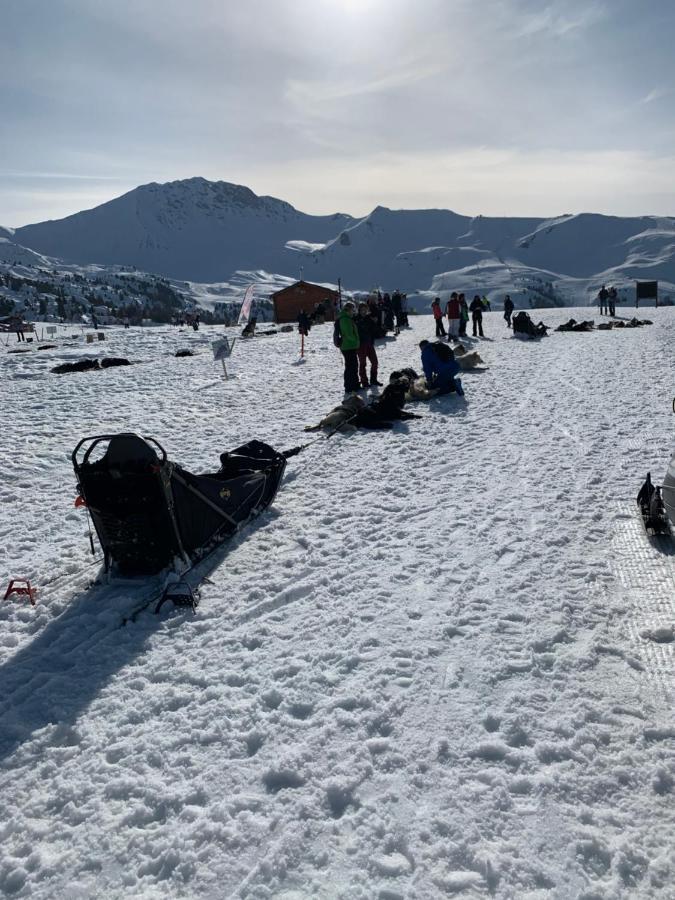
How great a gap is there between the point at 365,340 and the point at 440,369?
190cm

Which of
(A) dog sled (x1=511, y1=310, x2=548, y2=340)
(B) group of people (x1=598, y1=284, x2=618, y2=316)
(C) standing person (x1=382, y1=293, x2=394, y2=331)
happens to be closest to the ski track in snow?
(A) dog sled (x1=511, y1=310, x2=548, y2=340)

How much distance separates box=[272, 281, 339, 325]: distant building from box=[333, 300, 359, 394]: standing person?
30.3 m

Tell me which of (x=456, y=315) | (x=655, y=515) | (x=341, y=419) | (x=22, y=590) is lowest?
(x=22, y=590)

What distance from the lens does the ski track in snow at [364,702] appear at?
2.47 meters

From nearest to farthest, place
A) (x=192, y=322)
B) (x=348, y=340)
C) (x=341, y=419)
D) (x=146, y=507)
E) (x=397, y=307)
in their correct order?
(x=146, y=507)
(x=341, y=419)
(x=348, y=340)
(x=397, y=307)
(x=192, y=322)

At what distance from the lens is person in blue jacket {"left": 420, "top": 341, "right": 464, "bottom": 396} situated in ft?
38.1

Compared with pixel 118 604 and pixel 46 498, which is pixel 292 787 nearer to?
pixel 118 604

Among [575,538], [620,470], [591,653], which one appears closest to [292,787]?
[591,653]

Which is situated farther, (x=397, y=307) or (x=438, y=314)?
(x=397, y=307)

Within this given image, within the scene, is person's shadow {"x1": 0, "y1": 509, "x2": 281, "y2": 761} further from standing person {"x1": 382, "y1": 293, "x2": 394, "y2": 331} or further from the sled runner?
standing person {"x1": 382, "y1": 293, "x2": 394, "y2": 331}

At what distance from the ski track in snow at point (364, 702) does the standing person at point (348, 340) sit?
5.22 metres

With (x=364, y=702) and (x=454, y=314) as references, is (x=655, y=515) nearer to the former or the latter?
(x=364, y=702)

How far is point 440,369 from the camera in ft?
38.1

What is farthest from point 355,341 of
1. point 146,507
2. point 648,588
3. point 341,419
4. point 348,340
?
point 648,588
